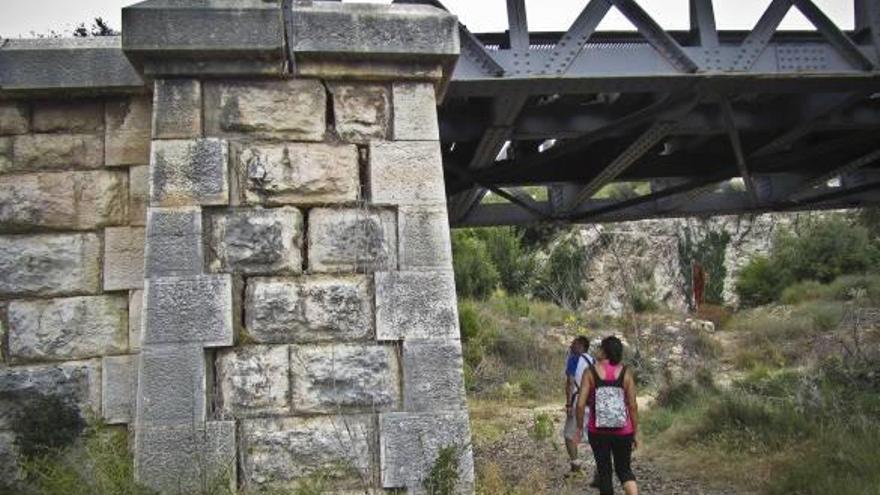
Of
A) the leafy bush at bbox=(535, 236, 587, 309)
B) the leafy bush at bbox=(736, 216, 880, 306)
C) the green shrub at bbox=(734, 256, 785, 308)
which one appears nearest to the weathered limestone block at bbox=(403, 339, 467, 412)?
the leafy bush at bbox=(535, 236, 587, 309)

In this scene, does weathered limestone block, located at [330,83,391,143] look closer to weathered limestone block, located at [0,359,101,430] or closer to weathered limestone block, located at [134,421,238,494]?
weathered limestone block, located at [134,421,238,494]

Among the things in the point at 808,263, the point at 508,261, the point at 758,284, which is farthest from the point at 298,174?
the point at 758,284

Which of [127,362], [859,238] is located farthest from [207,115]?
[859,238]

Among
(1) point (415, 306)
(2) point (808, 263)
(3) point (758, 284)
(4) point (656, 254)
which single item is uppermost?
(4) point (656, 254)

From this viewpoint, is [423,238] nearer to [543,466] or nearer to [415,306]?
[415,306]

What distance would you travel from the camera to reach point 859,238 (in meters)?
30.4

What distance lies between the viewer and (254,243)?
13.4 feet

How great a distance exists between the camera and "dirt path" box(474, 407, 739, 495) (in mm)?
8047

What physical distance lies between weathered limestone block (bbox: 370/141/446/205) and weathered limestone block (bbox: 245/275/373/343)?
0.50 m

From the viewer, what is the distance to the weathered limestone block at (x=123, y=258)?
4.51m

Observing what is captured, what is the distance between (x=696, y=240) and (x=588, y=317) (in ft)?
34.2

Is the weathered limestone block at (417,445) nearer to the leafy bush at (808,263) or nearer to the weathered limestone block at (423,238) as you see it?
the weathered limestone block at (423,238)

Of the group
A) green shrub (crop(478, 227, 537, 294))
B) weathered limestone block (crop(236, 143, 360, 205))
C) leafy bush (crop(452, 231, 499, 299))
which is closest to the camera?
weathered limestone block (crop(236, 143, 360, 205))

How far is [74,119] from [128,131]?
13.0 inches
